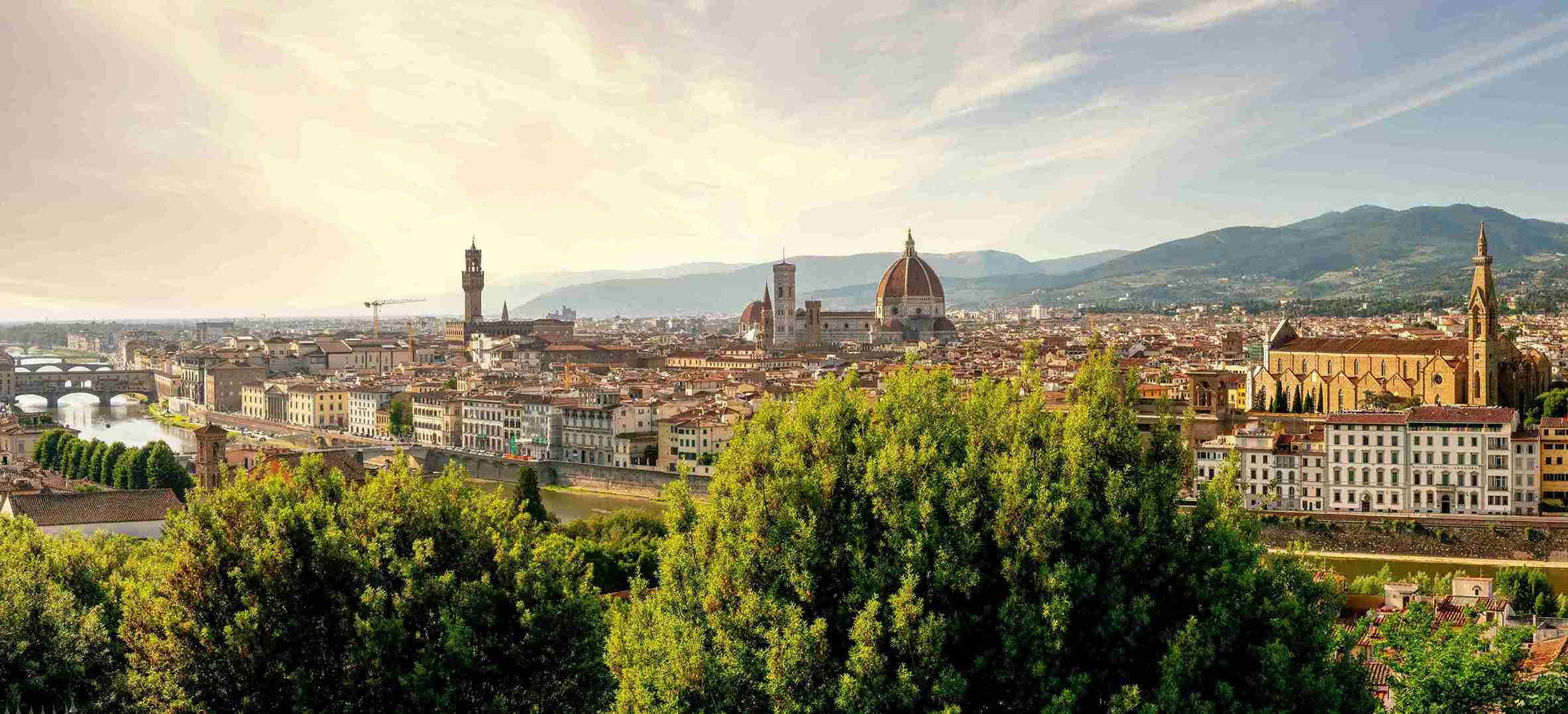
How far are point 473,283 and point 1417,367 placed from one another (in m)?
86.0

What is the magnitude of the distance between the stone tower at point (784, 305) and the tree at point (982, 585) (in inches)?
3473

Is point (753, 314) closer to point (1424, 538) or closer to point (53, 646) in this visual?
point (1424, 538)

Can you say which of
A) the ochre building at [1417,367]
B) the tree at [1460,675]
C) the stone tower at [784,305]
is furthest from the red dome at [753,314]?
the tree at [1460,675]

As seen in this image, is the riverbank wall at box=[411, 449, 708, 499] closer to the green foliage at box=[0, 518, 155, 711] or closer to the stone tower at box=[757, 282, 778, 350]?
the green foliage at box=[0, 518, 155, 711]

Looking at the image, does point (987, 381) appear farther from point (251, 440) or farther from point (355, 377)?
point (355, 377)

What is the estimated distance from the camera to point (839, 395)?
890cm

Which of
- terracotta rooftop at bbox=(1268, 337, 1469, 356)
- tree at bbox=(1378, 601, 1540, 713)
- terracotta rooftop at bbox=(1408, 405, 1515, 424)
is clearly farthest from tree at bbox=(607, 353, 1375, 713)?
terracotta rooftop at bbox=(1268, 337, 1469, 356)

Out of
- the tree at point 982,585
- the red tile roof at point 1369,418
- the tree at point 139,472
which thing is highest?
the tree at point 982,585

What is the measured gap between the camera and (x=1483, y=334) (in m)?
38.9

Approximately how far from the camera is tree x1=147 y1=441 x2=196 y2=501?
110ft

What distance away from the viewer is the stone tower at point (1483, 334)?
127 feet

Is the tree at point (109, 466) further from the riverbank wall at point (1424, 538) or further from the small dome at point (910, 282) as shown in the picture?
the small dome at point (910, 282)

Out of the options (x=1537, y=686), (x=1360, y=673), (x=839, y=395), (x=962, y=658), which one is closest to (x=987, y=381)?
(x=839, y=395)

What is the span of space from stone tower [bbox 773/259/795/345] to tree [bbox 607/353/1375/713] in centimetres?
8822
